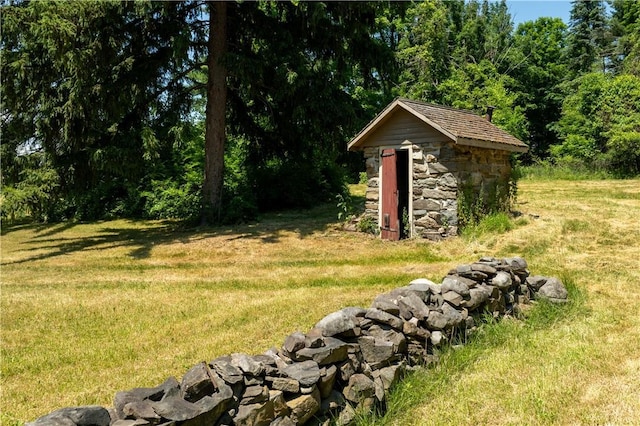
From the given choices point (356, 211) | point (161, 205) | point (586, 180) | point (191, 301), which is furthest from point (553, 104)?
point (191, 301)

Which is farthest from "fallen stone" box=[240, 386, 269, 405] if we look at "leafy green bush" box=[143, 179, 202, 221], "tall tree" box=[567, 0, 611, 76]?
"tall tree" box=[567, 0, 611, 76]

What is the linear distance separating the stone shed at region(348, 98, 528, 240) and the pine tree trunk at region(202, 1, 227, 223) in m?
4.21

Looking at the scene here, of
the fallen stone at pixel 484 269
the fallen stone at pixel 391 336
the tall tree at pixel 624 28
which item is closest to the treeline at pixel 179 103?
the fallen stone at pixel 484 269

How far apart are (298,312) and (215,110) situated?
29.9ft

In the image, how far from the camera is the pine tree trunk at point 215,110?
12742 millimetres

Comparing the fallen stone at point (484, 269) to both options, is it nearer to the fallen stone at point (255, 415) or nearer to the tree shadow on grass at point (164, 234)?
the fallen stone at point (255, 415)

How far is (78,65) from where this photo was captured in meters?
10.5

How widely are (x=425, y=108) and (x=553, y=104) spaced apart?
88.6 feet

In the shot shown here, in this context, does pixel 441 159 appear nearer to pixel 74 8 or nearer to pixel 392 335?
pixel 392 335

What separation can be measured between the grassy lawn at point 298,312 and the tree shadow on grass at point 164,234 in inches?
5.5

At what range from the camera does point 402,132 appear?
1073 centimetres

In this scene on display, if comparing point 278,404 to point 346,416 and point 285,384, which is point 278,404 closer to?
point 285,384

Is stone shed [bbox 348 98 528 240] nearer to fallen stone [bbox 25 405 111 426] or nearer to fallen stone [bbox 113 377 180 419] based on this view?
fallen stone [bbox 113 377 180 419]

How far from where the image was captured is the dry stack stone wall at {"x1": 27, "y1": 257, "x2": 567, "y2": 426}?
2.36 meters
